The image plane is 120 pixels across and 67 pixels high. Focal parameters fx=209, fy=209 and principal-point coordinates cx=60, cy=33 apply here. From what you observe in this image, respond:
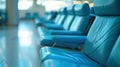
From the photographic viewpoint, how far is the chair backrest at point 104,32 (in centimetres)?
176

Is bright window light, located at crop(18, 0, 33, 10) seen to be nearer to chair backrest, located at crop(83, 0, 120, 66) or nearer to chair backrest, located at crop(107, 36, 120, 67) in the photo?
chair backrest, located at crop(83, 0, 120, 66)

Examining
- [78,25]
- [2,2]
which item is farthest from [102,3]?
[2,2]

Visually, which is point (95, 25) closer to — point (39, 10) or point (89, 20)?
point (89, 20)

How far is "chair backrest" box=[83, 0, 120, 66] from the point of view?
1.76 metres

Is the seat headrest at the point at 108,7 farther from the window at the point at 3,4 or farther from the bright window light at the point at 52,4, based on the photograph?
the bright window light at the point at 52,4

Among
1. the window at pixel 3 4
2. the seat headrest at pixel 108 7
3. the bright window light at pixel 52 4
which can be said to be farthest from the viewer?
the bright window light at pixel 52 4

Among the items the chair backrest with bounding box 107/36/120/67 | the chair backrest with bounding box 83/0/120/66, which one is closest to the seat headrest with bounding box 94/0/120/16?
the chair backrest with bounding box 83/0/120/66

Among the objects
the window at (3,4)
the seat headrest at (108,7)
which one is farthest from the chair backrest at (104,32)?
the window at (3,4)

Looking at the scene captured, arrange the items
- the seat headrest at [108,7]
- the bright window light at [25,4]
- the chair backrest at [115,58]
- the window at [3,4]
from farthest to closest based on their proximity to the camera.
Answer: the bright window light at [25,4]
the window at [3,4]
the seat headrest at [108,7]
the chair backrest at [115,58]

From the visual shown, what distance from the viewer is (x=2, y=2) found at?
10.8m

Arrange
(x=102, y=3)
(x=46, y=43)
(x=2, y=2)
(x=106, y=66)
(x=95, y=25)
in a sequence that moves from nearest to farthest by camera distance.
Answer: (x=106, y=66) < (x=102, y=3) < (x=95, y=25) < (x=46, y=43) < (x=2, y=2)

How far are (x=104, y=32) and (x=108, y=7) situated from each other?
0.23 m

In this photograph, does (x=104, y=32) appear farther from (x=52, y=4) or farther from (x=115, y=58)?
(x=52, y=4)

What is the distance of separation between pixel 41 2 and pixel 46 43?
47.9 feet
